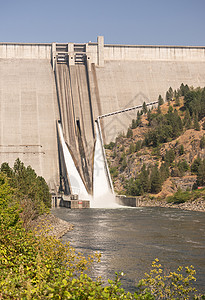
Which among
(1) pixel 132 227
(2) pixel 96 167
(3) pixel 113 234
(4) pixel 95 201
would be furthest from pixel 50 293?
(2) pixel 96 167

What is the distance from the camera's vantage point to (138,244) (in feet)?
96.8

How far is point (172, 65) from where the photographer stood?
105 m

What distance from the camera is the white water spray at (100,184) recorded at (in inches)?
2962

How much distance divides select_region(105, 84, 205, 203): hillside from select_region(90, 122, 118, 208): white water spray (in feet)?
10.7

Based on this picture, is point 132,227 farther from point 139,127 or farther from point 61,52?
point 61,52

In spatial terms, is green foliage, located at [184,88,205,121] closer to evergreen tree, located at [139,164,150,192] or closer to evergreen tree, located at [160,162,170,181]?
evergreen tree, located at [160,162,170,181]

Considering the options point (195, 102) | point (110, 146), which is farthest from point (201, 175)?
point (110, 146)

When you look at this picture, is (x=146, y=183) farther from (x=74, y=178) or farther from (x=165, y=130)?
(x=165, y=130)

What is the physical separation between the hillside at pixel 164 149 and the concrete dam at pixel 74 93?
12.1ft

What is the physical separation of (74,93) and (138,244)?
65495mm

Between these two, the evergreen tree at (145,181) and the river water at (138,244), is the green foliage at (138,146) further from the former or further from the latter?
the river water at (138,244)

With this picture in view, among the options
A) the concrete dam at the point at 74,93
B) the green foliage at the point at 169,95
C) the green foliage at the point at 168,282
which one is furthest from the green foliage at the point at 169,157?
the green foliage at the point at 168,282

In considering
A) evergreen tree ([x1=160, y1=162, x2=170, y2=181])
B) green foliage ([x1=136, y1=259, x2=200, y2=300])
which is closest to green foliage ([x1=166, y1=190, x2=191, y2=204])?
evergreen tree ([x1=160, y1=162, x2=170, y2=181])

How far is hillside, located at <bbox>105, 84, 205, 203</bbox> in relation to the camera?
77812mm
